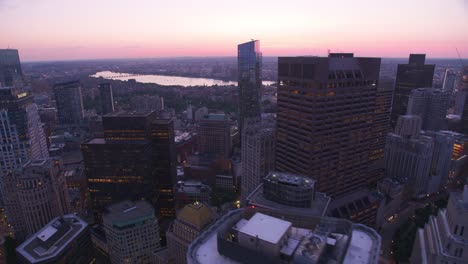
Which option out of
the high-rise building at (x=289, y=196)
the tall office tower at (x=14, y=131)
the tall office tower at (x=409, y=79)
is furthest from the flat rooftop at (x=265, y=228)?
the tall office tower at (x=409, y=79)

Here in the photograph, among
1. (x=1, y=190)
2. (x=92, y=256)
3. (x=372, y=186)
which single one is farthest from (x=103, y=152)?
(x=372, y=186)

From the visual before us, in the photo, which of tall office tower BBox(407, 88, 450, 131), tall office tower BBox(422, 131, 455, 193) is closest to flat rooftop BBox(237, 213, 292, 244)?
tall office tower BBox(422, 131, 455, 193)

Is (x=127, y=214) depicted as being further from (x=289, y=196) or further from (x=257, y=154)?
(x=257, y=154)

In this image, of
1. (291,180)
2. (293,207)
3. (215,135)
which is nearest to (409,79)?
(215,135)

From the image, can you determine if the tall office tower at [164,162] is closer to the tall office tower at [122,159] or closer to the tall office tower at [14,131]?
the tall office tower at [122,159]

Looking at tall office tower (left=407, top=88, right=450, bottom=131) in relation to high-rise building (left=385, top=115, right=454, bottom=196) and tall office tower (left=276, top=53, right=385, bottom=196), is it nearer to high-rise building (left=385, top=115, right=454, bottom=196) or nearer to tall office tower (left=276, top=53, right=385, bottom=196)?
high-rise building (left=385, top=115, right=454, bottom=196)

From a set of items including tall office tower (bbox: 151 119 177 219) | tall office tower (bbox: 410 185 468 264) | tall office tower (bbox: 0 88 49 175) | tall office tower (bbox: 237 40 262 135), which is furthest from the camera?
tall office tower (bbox: 237 40 262 135)
